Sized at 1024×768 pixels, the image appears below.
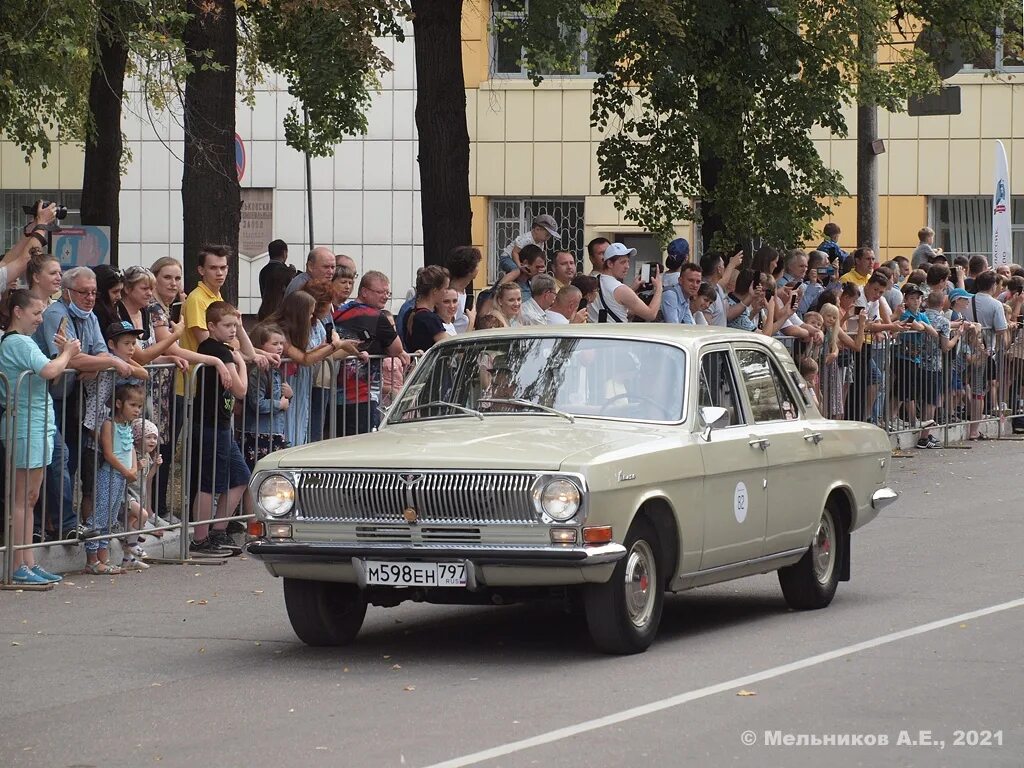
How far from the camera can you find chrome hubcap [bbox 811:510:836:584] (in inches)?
451

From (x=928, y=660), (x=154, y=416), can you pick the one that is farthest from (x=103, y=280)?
(x=928, y=660)

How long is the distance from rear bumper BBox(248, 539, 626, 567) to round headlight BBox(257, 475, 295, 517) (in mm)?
160

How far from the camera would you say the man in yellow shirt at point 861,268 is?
73.2 feet

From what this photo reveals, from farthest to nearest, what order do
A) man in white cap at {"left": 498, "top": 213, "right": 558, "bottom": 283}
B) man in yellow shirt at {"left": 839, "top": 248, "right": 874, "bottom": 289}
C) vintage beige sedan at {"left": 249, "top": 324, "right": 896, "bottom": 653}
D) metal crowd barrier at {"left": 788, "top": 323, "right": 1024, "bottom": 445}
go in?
man in yellow shirt at {"left": 839, "top": 248, "right": 874, "bottom": 289}, metal crowd barrier at {"left": 788, "top": 323, "right": 1024, "bottom": 445}, man in white cap at {"left": 498, "top": 213, "right": 558, "bottom": 283}, vintage beige sedan at {"left": 249, "top": 324, "right": 896, "bottom": 653}

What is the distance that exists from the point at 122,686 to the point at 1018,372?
712 inches

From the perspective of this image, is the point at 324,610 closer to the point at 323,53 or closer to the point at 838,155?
the point at 323,53

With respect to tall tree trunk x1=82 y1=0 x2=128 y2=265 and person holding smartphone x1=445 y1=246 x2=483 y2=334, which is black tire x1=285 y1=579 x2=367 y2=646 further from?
tall tree trunk x1=82 y1=0 x2=128 y2=265

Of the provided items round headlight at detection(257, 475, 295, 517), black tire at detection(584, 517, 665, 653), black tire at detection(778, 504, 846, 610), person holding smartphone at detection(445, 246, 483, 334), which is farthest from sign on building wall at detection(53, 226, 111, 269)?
black tire at detection(584, 517, 665, 653)

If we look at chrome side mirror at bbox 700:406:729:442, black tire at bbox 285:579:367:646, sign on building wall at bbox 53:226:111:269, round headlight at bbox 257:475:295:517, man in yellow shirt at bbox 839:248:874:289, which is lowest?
black tire at bbox 285:579:367:646

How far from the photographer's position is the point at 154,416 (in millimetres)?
13250

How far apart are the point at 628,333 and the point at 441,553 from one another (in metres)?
1.95

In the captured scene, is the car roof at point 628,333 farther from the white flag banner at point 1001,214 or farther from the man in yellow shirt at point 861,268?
the white flag banner at point 1001,214

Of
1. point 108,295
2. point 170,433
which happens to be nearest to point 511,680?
point 170,433

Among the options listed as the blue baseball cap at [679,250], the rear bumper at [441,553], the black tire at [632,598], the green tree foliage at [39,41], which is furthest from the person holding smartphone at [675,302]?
the rear bumper at [441,553]
